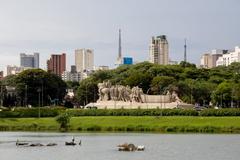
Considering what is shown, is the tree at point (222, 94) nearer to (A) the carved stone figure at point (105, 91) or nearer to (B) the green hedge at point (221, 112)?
(A) the carved stone figure at point (105, 91)

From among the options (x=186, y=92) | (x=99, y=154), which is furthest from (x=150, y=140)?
(x=186, y=92)

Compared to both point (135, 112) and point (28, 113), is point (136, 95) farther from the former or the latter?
point (28, 113)

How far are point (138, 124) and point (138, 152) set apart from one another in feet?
115

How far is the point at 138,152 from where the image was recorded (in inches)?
2221

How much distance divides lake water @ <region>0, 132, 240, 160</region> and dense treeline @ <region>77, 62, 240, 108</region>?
59.2 meters

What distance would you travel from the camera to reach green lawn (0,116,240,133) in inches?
3423

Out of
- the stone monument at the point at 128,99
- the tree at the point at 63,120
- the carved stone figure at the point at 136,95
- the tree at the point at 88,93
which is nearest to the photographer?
the tree at the point at 63,120

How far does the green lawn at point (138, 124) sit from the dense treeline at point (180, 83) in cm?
3644

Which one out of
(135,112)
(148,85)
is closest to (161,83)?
(148,85)

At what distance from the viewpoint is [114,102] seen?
12012 cm

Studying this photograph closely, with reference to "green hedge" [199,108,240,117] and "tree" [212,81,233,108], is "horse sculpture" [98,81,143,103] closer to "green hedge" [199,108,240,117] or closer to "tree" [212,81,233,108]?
"tree" [212,81,233,108]

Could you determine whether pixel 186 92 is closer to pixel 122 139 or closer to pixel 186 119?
pixel 186 119

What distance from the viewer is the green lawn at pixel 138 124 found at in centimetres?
8694

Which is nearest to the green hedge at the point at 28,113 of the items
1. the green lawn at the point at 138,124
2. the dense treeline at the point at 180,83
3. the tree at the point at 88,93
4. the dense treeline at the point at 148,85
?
the green lawn at the point at 138,124
